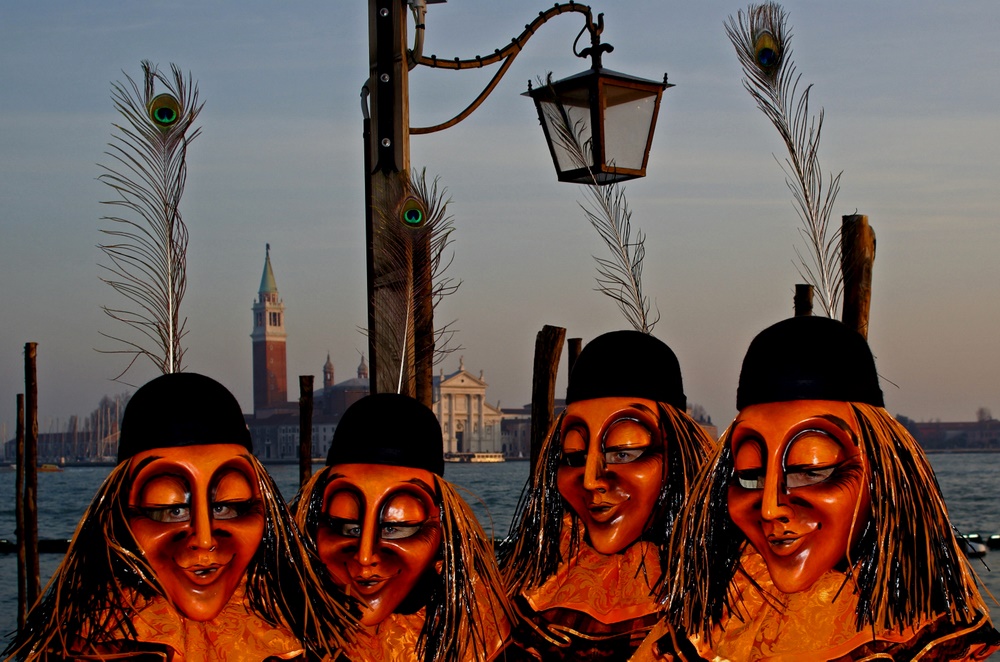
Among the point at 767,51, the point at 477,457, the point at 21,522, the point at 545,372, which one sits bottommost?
the point at 477,457

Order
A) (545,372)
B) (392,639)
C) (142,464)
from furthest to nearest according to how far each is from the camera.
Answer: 1. (545,372)
2. (392,639)
3. (142,464)

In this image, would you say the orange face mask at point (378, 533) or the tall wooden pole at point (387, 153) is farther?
the tall wooden pole at point (387, 153)

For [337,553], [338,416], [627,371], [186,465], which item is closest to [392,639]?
[337,553]

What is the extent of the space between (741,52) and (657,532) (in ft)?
5.26

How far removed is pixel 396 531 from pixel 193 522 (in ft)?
1.92

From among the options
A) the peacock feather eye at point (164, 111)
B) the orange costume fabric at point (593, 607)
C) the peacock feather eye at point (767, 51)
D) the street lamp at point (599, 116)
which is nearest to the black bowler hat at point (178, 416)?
the peacock feather eye at point (164, 111)

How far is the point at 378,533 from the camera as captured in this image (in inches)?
146

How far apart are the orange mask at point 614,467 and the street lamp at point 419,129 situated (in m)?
0.83

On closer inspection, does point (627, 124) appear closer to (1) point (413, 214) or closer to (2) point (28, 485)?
(1) point (413, 214)

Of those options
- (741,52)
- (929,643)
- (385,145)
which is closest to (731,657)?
(929,643)

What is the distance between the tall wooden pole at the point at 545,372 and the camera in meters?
9.77

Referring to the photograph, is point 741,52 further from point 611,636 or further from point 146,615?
point 146,615

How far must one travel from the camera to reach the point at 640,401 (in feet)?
13.4

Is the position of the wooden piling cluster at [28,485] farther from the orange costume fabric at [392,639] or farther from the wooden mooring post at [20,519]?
the orange costume fabric at [392,639]
